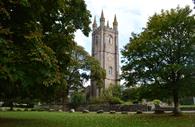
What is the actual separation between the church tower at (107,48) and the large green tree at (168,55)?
287 feet

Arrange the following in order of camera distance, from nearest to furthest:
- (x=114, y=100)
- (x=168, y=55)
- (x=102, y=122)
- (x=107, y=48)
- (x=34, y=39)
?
(x=34, y=39) < (x=102, y=122) < (x=168, y=55) < (x=114, y=100) < (x=107, y=48)

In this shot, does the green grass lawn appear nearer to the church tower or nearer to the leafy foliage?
the leafy foliage

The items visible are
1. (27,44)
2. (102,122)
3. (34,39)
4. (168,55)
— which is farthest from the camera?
(168,55)

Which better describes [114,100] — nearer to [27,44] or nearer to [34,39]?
[27,44]

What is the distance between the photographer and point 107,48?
126 meters

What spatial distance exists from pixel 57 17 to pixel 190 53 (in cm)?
1308

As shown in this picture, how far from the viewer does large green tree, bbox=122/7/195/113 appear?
103ft

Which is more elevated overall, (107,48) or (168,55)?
(107,48)

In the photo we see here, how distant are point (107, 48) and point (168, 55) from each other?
309ft

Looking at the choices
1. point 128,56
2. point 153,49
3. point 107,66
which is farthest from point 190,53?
point 107,66

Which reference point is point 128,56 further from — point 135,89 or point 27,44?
point 27,44

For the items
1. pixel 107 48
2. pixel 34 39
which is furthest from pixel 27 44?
pixel 107 48

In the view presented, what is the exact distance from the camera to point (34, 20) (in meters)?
→ 19.2

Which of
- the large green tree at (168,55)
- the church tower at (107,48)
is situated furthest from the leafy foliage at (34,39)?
the church tower at (107,48)
